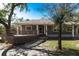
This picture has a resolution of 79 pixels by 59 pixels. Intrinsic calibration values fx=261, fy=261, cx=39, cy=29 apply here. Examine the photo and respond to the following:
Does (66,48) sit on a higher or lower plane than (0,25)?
lower

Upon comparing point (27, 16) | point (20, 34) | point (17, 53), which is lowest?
point (17, 53)

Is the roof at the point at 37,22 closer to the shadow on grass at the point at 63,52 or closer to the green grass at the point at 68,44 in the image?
the green grass at the point at 68,44

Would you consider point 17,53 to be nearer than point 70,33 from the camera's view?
Yes

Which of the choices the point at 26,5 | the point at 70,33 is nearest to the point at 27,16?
the point at 26,5

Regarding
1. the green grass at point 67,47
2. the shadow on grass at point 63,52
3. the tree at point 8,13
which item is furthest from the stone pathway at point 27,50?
the tree at point 8,13

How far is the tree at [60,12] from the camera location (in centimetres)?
723

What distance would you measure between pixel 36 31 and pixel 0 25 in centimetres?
107

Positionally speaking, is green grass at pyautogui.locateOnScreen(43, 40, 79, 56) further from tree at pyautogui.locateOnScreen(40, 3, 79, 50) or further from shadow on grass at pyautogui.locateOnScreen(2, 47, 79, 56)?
tree at pyautogui.locateOnScreen(40, 3, 79, 50)

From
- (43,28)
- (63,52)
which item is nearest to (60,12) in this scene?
(43,28)

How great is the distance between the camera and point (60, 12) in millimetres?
7316

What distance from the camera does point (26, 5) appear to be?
24.4 feet

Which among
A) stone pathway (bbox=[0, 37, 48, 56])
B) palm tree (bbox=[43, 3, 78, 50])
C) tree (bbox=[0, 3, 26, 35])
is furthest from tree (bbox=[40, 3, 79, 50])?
tree (bbox=[0, 3, 26, 35])

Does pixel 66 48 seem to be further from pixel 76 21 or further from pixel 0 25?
pixel 0 25

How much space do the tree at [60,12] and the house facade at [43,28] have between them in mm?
131
